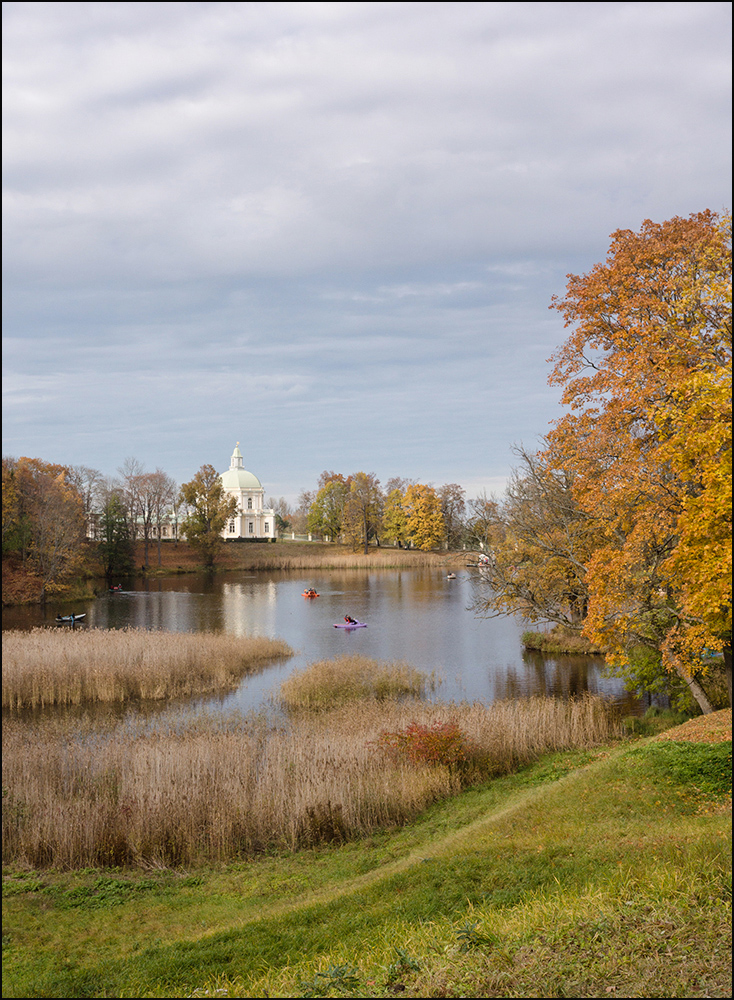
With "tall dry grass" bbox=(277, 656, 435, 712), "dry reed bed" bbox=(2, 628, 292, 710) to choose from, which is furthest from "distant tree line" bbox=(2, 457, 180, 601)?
"tall dry grass" bbox=(277, 656, 435, 712)

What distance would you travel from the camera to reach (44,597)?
4569 centimetres

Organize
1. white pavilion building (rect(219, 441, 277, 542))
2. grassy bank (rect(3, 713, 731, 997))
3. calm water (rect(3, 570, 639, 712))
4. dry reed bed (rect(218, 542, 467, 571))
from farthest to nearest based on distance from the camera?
1. white pavilion building (rect(219, 441, 277, 542))
2. dry reed bed (rect(218, 542, 467, 571))
3. calm water (rect(3, 570, 639, 712))
4. grassy bank (rect(3, 713, 731, 997))

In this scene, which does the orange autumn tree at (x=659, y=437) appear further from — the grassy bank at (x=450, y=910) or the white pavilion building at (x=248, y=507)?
the white pavilion building at (x=248, y=507)

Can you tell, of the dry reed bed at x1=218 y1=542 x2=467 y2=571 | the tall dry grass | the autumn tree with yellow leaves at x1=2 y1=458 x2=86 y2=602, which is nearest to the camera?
the tall dry grass

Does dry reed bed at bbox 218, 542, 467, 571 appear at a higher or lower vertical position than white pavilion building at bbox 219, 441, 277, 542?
lower

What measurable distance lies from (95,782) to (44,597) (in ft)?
124

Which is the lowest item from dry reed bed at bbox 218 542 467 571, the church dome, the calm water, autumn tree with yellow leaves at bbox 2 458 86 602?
the calm water

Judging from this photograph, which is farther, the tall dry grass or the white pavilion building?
the white pavilion building

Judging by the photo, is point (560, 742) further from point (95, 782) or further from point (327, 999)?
point (327, 999)

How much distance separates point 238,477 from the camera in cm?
10638

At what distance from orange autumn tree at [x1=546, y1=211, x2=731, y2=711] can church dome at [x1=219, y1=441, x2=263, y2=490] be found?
9216cm

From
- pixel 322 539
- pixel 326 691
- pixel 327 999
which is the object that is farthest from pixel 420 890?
pixel 322 539

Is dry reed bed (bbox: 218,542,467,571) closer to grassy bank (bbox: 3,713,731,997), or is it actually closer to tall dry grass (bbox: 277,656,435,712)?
tall dry grass (bbox: 277,656,435,712)

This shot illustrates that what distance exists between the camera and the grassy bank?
5020 millimetres
